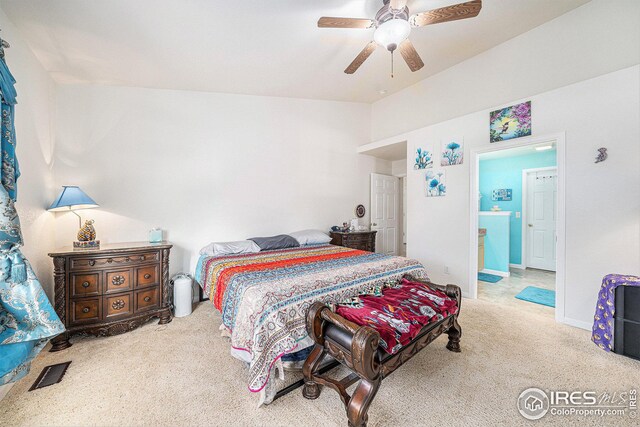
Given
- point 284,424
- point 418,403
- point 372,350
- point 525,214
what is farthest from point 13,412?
point 525,214

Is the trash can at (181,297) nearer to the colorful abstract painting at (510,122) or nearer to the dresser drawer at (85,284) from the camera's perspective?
the dresser drawer at (85,284)

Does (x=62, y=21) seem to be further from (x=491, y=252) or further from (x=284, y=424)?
(x=491, y=252)

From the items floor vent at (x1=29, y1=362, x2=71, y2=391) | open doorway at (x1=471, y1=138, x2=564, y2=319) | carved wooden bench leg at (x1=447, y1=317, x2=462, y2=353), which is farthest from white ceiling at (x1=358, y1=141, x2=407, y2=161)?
floor vent at (x1=29, y1=362, x2=71, y2=391)

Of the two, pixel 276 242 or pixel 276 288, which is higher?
pixel 276 242

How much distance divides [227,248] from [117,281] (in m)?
1.12

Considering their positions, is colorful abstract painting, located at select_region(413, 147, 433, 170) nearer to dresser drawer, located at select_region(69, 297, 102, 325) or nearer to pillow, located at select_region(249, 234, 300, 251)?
pillow, located at select_region(249, 234, 300, 251)

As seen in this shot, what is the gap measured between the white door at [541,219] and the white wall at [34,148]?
7596 millimetres

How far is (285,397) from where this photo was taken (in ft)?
5.48

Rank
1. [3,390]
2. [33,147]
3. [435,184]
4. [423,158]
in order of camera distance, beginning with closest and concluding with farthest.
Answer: [3,390] < [33,147] < [435,184] < [423,158]

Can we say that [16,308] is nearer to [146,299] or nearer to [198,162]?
[146,299]

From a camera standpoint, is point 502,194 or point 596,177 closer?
point 596,177

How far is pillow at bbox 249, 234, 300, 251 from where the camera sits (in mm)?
3471

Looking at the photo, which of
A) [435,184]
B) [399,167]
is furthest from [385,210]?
[435,184]

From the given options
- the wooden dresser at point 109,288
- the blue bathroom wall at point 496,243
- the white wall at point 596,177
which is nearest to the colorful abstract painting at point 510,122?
the white wall at point 596,177
